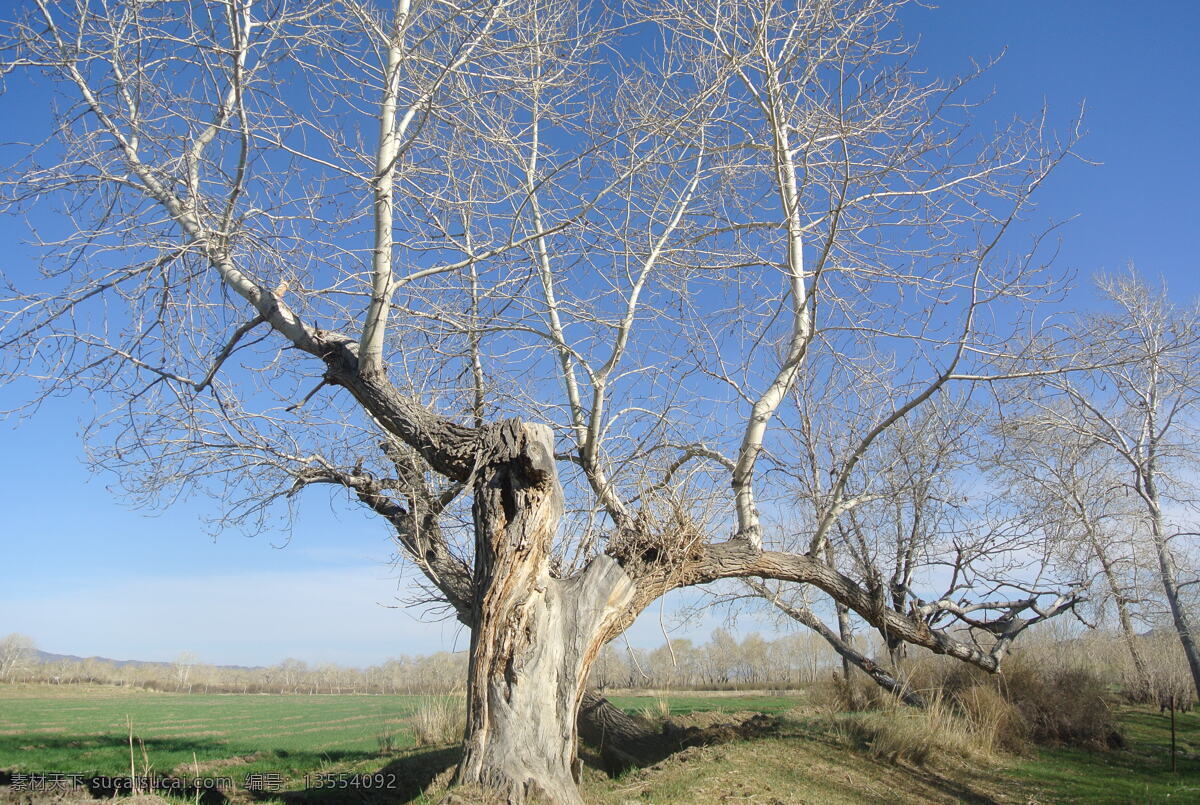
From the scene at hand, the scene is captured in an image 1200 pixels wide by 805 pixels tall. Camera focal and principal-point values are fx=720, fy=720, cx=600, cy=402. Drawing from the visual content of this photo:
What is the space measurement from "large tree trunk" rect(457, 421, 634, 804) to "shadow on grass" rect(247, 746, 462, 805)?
8.22ft

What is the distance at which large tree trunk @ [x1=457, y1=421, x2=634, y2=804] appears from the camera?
4.45 metres

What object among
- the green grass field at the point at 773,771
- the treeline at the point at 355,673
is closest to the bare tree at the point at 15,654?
the treeline at the point at 355,673

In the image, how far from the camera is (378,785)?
24.4ft

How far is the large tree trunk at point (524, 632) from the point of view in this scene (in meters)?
4.45

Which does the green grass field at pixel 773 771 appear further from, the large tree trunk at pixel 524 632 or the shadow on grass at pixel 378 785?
the large tree trunk at pixel 524 632

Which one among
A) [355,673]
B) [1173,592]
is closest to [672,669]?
[1173,592]

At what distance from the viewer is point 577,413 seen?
23.6 ft

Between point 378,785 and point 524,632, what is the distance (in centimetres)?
399

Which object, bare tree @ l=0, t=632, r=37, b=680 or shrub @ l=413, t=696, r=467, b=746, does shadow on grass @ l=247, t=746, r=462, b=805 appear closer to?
shrub @ l=413, t=696, r=467, b=746

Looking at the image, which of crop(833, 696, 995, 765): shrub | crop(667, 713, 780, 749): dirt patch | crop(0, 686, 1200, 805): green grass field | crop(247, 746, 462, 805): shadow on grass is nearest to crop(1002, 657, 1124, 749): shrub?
crop(0, 686, 1200, 805): green grass field

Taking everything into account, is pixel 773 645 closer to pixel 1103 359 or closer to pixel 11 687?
pixel 1103 359

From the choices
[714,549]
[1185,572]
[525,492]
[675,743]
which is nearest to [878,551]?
[675,743]

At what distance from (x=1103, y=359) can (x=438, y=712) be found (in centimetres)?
958

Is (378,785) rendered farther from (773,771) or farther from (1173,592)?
(1173,592)
